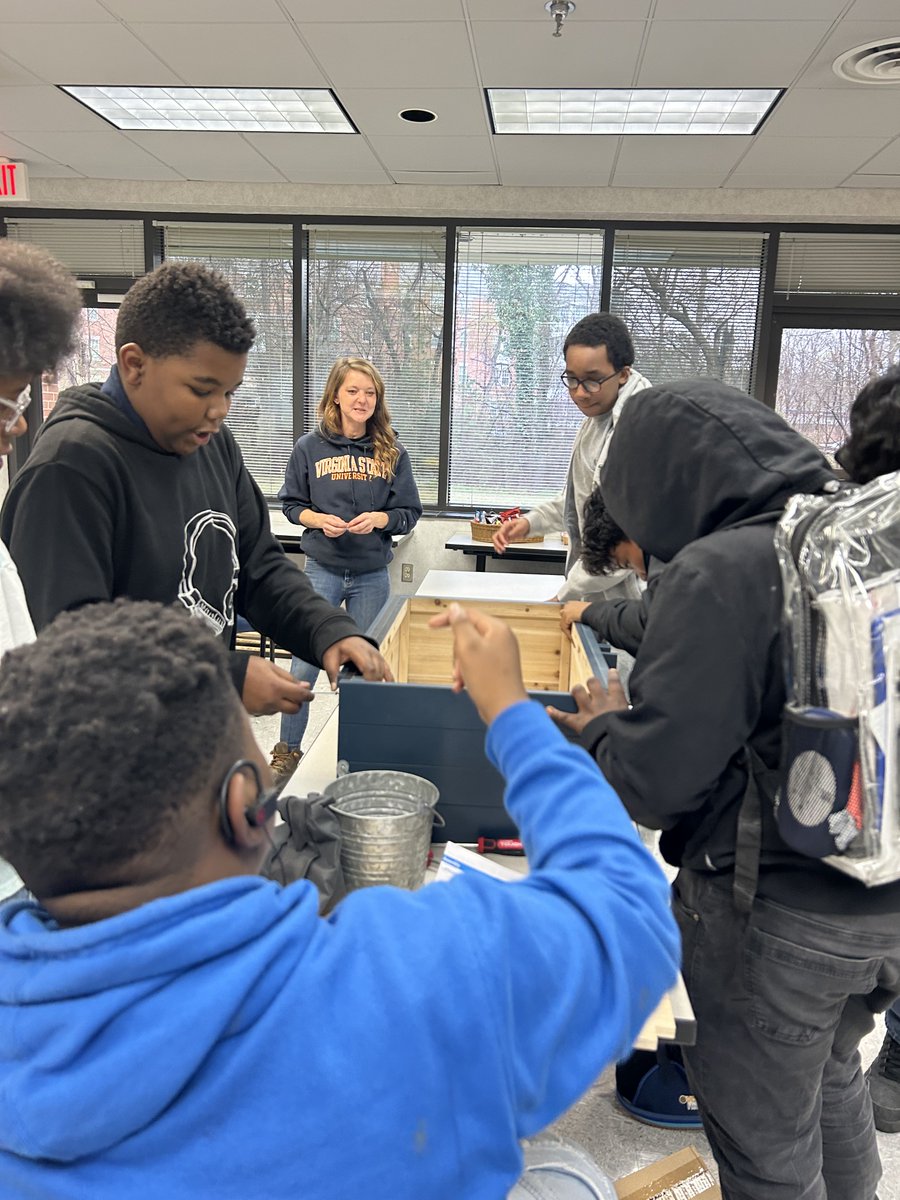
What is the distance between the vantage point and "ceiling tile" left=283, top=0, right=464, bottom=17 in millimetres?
2697

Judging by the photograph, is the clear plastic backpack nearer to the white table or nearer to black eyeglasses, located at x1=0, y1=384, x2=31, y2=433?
black eyeglasses, located at x1=0, y1=384, x2=31, y2=433

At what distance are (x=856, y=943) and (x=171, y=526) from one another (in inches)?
44.0

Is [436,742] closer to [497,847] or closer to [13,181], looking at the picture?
[497,847]

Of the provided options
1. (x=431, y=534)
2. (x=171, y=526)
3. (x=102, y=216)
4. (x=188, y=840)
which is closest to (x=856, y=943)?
(x=188, y=840)

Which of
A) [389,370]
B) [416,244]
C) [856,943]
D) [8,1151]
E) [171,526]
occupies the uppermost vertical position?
[416,244]

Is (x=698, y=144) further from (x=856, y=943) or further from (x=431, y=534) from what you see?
(x=856, y=943)

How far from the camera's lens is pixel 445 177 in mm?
4559

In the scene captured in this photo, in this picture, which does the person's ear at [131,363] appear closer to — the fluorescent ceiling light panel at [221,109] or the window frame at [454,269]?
the fluorescent ceiling light panel at [221,109]

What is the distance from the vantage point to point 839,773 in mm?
872

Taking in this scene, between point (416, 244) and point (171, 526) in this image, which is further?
point (416, 244)

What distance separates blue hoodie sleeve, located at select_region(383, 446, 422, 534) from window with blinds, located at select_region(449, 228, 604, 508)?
172 centimetres

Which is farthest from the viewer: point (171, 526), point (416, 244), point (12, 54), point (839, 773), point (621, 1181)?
point (416, 244)

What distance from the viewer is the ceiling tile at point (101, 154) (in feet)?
13.6

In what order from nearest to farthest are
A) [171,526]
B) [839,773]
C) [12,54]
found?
[839,773] < [171,526] < [12,54]
